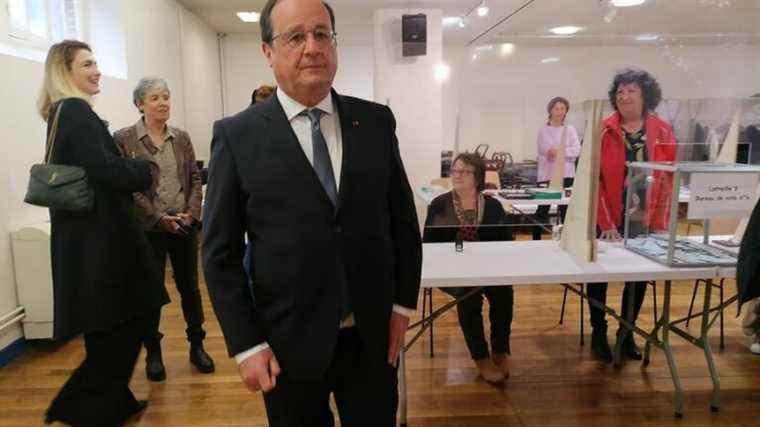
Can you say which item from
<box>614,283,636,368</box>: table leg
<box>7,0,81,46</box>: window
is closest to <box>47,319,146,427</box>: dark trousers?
<box>7,0,81,46</box>: window

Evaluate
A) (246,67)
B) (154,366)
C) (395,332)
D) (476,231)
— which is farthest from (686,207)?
(246,67)

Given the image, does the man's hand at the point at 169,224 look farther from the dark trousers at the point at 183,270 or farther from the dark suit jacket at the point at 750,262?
the dark suit jacket at the point at 750,262

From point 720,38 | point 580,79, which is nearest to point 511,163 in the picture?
point 580,79

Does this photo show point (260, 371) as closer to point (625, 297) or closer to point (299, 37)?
point (299, 37)

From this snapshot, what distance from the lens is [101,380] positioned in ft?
6.82

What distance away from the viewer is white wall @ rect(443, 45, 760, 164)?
250 cm

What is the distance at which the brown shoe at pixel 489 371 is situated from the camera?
252cm

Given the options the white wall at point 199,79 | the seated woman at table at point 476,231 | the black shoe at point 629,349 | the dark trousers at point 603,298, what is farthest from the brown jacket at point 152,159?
the white wall at point 199,79

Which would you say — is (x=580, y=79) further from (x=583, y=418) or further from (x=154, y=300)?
(x=154, y=300)

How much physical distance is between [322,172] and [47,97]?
5.15 feet

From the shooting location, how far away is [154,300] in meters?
2.12

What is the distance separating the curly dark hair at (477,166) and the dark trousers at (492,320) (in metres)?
0.58

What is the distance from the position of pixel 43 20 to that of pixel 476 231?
330cm

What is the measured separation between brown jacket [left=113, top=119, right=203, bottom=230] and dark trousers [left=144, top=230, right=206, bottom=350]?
113mm
